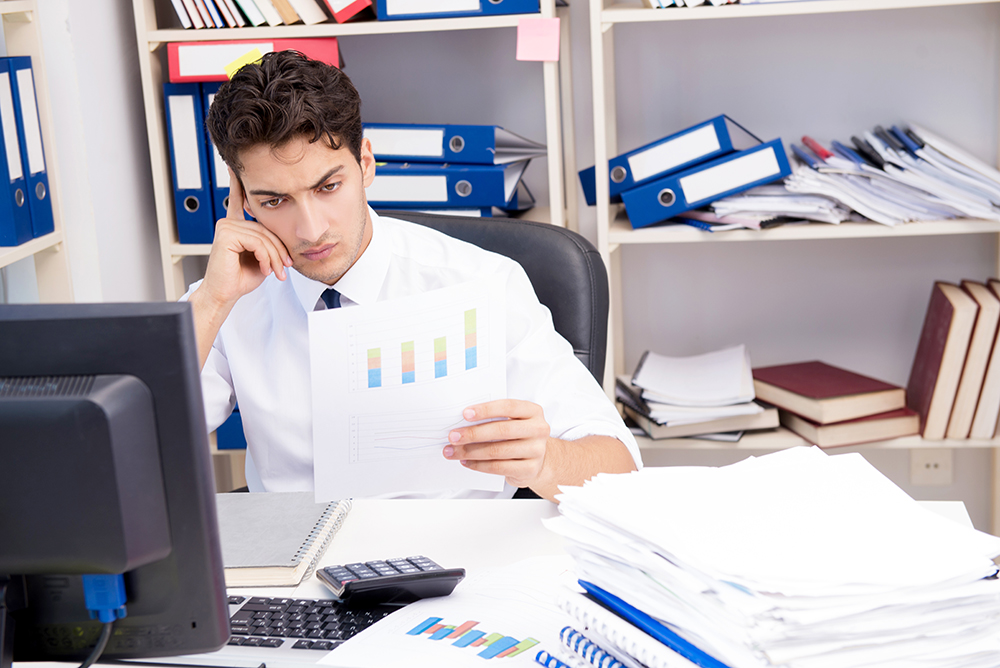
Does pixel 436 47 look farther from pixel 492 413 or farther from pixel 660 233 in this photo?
pixel 492 413

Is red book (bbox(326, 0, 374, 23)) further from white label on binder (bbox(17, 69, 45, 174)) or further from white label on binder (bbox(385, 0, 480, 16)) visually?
white label on binder (bbox(17, 69, 45, 174))

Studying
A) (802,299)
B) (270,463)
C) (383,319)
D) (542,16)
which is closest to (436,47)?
(542,16)

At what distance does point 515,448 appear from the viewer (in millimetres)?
1021

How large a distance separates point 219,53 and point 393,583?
148 cm

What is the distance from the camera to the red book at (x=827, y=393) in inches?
78.0

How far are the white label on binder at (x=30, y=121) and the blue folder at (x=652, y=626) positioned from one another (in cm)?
144

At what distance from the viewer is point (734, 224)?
1938 millimetres

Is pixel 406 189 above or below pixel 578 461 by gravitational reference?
above

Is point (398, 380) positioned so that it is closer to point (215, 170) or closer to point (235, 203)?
point (235, 203)

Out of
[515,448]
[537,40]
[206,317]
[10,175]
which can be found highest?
[537,40]

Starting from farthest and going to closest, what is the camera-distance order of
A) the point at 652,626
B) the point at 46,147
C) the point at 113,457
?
the point at 46,147 → the point at 652,626 → the point at 113,457

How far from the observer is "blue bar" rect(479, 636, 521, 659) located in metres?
0.79

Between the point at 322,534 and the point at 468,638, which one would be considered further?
the point at 322,534

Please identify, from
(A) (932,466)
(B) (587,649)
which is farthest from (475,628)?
(A) (932,466)
